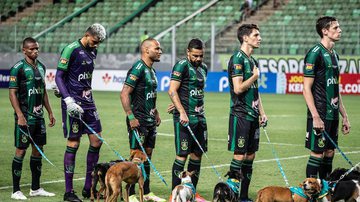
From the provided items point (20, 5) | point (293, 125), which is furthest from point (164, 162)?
point (20, 5)

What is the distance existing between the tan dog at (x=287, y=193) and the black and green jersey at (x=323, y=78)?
136 centimetres

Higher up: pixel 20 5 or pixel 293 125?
pixel 20 5

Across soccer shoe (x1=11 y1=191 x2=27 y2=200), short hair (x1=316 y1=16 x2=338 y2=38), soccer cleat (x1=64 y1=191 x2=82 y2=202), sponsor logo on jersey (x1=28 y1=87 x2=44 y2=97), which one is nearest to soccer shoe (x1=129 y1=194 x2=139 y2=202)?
soccer cleat (x1=64 y1=191 x2=82 y2=202)

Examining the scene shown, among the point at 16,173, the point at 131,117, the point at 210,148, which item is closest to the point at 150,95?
the point at 131,117

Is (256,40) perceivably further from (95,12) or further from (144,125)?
(95,12)

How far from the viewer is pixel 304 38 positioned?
35.8 metres

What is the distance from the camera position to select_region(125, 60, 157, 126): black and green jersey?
33.2 feet

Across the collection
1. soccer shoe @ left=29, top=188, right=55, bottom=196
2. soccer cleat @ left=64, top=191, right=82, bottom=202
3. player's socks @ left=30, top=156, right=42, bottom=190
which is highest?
player's socks @ left=30, top=156, right=42, bottom=190

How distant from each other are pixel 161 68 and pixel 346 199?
28072 mm

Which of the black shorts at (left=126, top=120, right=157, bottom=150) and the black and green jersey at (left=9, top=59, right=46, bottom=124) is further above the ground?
the black and green jersey at (left=9, top=59, right=46, bottom=124)

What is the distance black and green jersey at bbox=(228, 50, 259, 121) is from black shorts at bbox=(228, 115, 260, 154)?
6 cm

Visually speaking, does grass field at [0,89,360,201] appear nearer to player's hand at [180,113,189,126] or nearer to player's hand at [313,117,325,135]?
player's hand at [180,113,189,126]

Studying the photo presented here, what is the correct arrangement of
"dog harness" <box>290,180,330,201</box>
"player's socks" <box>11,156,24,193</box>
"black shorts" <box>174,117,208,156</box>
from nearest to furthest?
"dog harness" <box>290,180,330,201</box>
"black shorts" <box>174,117,208,156</box>
"player's socks" <box>11,156,24,193</box>

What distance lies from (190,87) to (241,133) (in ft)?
2.73
